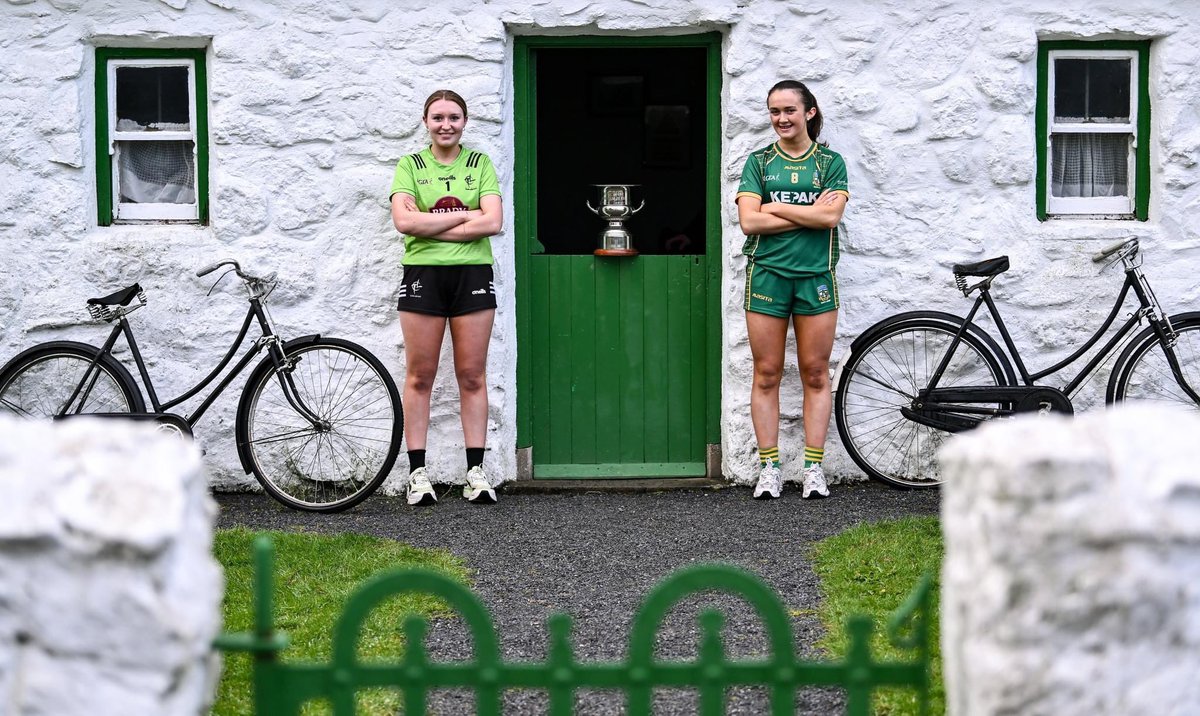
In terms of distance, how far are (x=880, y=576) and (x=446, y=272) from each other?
2.62 metres

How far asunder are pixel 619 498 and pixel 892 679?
4570 millimetres

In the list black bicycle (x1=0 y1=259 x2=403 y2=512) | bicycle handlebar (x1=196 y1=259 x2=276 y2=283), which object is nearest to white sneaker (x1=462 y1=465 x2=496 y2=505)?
black bicycle (x1=0 y1=259 x2=403 y2=512)

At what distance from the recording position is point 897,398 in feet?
23.5

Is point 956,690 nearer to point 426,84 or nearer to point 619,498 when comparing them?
point 619,498

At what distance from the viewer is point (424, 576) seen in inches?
92.2

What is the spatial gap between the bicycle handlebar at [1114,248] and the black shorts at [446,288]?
293cm

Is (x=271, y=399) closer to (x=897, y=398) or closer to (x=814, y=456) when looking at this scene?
(x=814, y=456)

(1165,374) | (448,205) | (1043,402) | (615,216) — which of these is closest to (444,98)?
(448,205)

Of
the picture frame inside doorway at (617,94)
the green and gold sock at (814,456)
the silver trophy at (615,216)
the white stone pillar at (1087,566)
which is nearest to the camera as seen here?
the white stone pillar at (1087,566)

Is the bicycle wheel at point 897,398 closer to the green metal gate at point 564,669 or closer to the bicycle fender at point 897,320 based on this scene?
the bicycle fender at point 897,320

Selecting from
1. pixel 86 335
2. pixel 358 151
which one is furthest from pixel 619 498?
pixel 86 335

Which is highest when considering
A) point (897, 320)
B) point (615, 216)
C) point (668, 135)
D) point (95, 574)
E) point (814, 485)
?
point (668, 135)

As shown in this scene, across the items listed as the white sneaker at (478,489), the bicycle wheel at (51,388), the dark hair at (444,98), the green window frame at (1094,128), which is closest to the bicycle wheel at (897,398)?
the green window frame at (1094,128)

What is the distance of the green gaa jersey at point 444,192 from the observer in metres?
6.69
